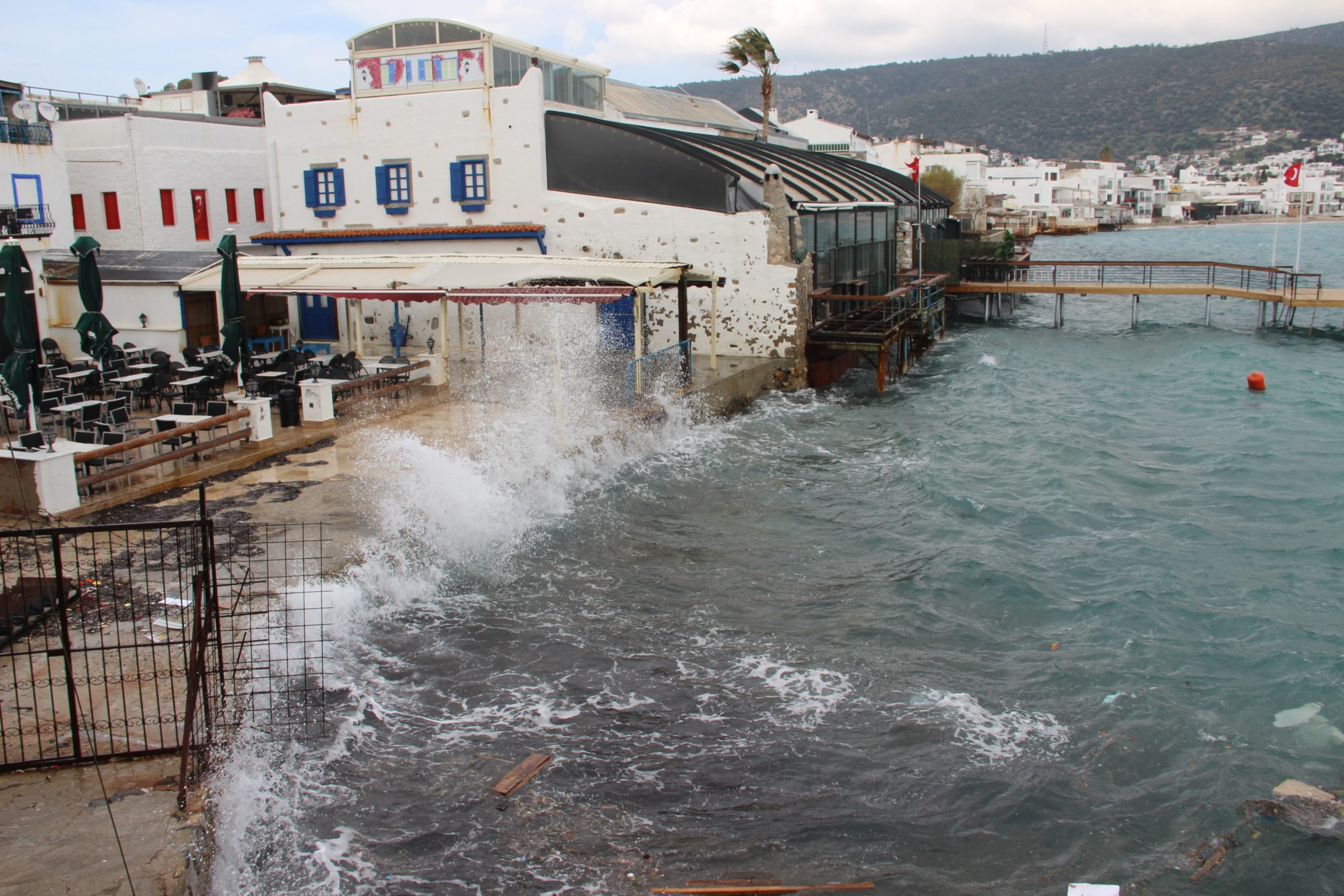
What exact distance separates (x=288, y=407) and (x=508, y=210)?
427 inches

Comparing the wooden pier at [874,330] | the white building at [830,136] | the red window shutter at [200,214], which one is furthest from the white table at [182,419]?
the white building at [830,136]

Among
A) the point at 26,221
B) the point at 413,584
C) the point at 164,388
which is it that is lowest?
the point at 413,584

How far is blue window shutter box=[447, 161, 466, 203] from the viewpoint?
26.1m

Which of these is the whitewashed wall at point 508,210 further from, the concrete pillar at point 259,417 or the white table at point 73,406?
the white table at point 73,406

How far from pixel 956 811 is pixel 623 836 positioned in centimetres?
262

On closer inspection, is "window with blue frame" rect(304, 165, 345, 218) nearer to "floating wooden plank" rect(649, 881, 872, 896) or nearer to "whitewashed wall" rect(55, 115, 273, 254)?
"whitewashed wall" rect(55, 115, 273, 254)

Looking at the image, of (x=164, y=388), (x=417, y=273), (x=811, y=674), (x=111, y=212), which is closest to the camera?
(x=811, y=674)

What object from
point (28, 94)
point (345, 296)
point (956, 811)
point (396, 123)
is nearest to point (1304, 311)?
point (396, 123)

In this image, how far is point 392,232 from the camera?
2672 centimetres

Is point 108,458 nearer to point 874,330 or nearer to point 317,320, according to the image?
point 317,320

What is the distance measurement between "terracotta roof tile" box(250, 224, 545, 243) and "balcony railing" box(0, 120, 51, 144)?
5.77 m

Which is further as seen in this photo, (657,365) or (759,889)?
(657,365)

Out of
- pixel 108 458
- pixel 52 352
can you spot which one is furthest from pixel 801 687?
pixel 52 352

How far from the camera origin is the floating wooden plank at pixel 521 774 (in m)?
7.85
